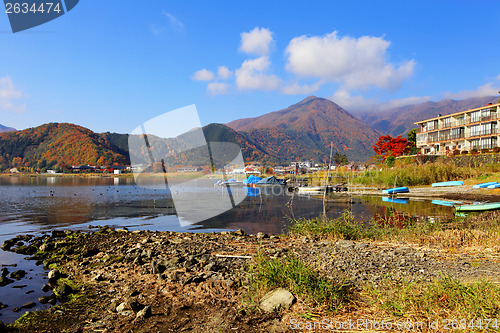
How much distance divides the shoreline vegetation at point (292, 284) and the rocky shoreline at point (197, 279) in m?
0.02

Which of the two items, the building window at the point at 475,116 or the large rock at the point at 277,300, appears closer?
the large rock at the point at 277,300

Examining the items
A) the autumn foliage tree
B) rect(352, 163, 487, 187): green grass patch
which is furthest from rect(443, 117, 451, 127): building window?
rect(352, 163, 487, 187): green grass patch

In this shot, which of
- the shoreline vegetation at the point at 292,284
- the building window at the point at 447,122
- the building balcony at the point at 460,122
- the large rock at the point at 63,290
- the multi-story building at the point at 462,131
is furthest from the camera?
the building window at the point at 447,122

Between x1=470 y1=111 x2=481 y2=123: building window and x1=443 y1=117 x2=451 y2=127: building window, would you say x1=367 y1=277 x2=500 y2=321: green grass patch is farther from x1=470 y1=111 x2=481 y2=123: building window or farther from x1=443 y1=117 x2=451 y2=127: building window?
x1=443 y1=117 x2=451 y2=127: building window

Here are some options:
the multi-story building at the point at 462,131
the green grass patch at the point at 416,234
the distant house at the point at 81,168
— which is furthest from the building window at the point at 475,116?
the distant house at the point at 81,168

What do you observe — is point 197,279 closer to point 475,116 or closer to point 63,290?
point 63,290

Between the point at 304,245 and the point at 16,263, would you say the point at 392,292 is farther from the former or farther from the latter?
the point at 16,263

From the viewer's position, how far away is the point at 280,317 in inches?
177

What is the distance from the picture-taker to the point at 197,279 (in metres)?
6.71

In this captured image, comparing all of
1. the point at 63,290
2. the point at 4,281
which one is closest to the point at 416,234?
the point at 63,290

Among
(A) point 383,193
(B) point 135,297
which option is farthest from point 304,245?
(A) point 383,193

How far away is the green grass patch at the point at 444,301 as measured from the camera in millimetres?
3762

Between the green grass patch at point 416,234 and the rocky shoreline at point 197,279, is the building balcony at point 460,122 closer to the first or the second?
the green grass patch at point 416,234

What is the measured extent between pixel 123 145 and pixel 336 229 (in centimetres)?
17874
